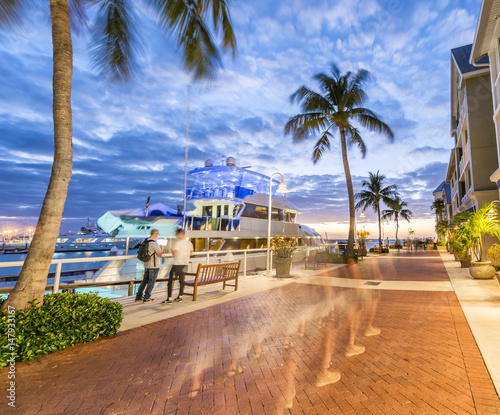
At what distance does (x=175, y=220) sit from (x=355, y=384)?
17.4 m

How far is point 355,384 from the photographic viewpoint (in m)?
3.02

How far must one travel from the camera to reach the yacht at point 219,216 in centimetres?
1807

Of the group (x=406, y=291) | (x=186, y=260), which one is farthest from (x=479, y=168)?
(x=186, y=260)

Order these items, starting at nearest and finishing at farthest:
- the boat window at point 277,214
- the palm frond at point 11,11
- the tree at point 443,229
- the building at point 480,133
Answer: the palm frond at point 11,11
the building at point 480,133
the tree at point 443,229
the boat window at point 277,214

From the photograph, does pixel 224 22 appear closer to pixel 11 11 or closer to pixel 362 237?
pixel 11 11

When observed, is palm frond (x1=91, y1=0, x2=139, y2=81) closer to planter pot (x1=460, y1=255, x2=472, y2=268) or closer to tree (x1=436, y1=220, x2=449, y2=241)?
planter pot (x1=460, y1=255, x2=472, y2=268)

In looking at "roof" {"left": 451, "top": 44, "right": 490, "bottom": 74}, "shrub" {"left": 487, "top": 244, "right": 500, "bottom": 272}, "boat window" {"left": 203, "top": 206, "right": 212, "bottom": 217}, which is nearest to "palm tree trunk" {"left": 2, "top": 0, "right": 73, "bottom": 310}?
"shrub" {"left": 487, "top": 244, "right": 500, "bottom": 272}

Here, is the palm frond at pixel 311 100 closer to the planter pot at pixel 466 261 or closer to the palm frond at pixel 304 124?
the palm frond at pixel 304 124

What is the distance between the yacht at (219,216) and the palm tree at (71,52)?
9751 millimetres

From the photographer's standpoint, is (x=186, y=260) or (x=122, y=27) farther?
(x=122, y=27)

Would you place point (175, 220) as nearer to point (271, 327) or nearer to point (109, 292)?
point (109, 292)

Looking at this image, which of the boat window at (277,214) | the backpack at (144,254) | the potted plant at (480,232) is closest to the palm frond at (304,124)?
the boat window at (277,214)

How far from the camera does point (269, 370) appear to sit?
3359mm

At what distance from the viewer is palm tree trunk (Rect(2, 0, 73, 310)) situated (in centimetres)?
405
